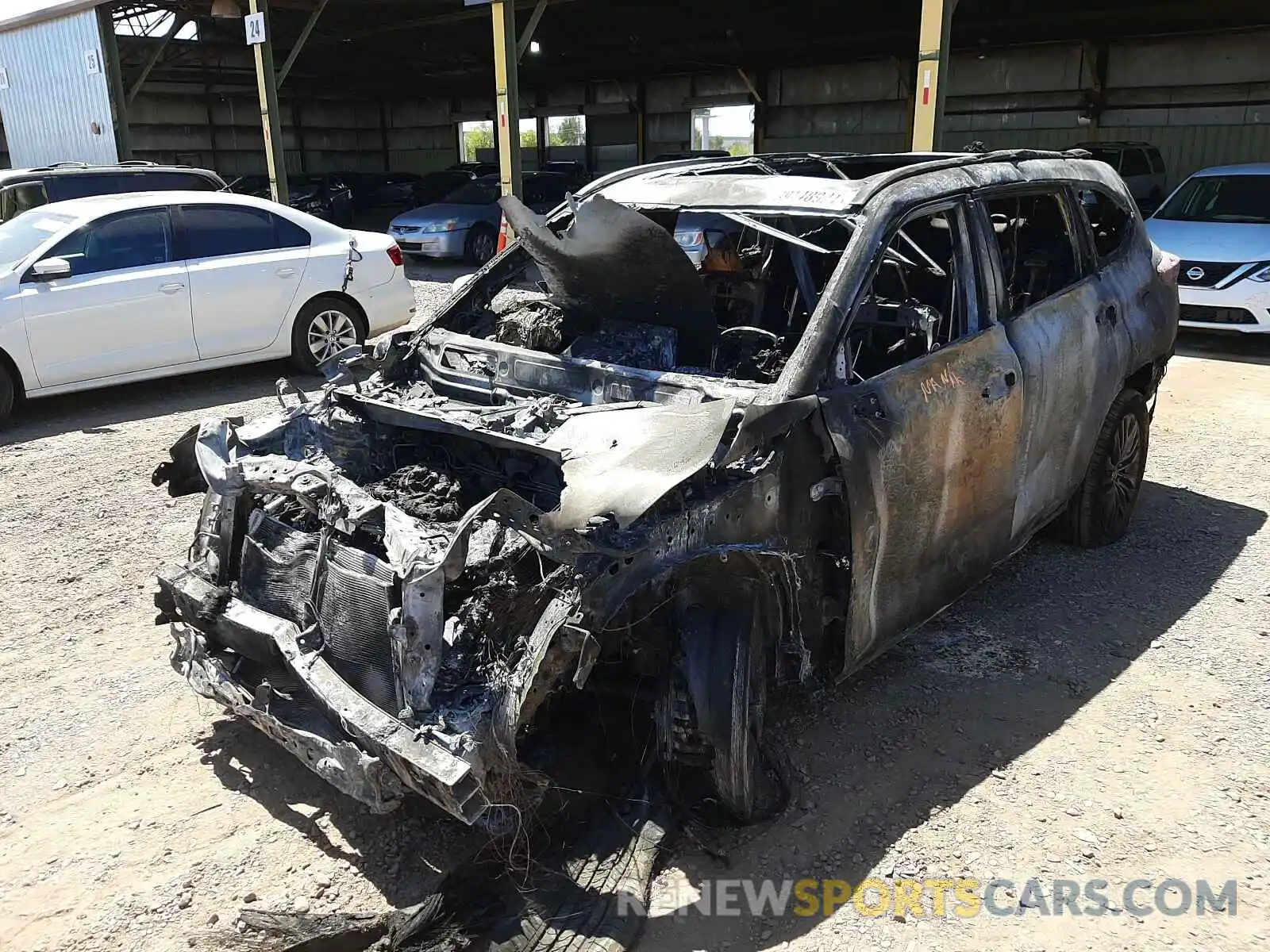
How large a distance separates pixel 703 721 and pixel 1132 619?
8.27 feet

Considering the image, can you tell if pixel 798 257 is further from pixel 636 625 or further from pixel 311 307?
pixel 311 307

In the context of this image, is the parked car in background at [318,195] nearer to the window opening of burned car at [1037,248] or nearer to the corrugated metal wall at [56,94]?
the corrugated metal wall at [56,94]

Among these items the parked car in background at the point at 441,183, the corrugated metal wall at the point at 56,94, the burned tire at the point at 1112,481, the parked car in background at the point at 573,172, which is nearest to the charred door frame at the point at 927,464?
the burned tire at the point at 1112,481

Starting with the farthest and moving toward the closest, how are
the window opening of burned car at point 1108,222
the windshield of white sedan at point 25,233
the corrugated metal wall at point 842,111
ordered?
the corrugated metal wall at point 842,111 → the windshield of white sedan at point 25,233 → the window opening of burned car at point 1108,222

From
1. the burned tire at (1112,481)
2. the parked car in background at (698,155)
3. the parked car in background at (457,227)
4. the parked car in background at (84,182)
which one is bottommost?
the burned tire at (1112,481)

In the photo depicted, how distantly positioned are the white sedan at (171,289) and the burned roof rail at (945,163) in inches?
207

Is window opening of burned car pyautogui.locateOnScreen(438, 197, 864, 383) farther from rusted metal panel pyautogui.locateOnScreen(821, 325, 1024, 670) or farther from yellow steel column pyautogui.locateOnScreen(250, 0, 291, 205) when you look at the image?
yellow steel column pyautogui.locateOnScreen(250, 0, 291, 205)

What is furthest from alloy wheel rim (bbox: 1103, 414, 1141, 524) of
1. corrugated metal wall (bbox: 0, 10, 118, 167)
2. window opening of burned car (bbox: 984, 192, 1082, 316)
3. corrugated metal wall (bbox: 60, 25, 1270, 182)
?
corrugated metal wall (bbox: 60, 25, 1270, 182)

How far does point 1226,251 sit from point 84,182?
11.3 m

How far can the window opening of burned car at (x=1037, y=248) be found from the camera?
4348 millimetres

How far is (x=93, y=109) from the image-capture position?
52.3 ft

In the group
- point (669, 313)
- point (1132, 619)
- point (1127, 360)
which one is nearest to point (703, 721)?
point (669, 313)

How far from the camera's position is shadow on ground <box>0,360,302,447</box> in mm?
7504

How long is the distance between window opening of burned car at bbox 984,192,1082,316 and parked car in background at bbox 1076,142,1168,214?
42.2 ft
